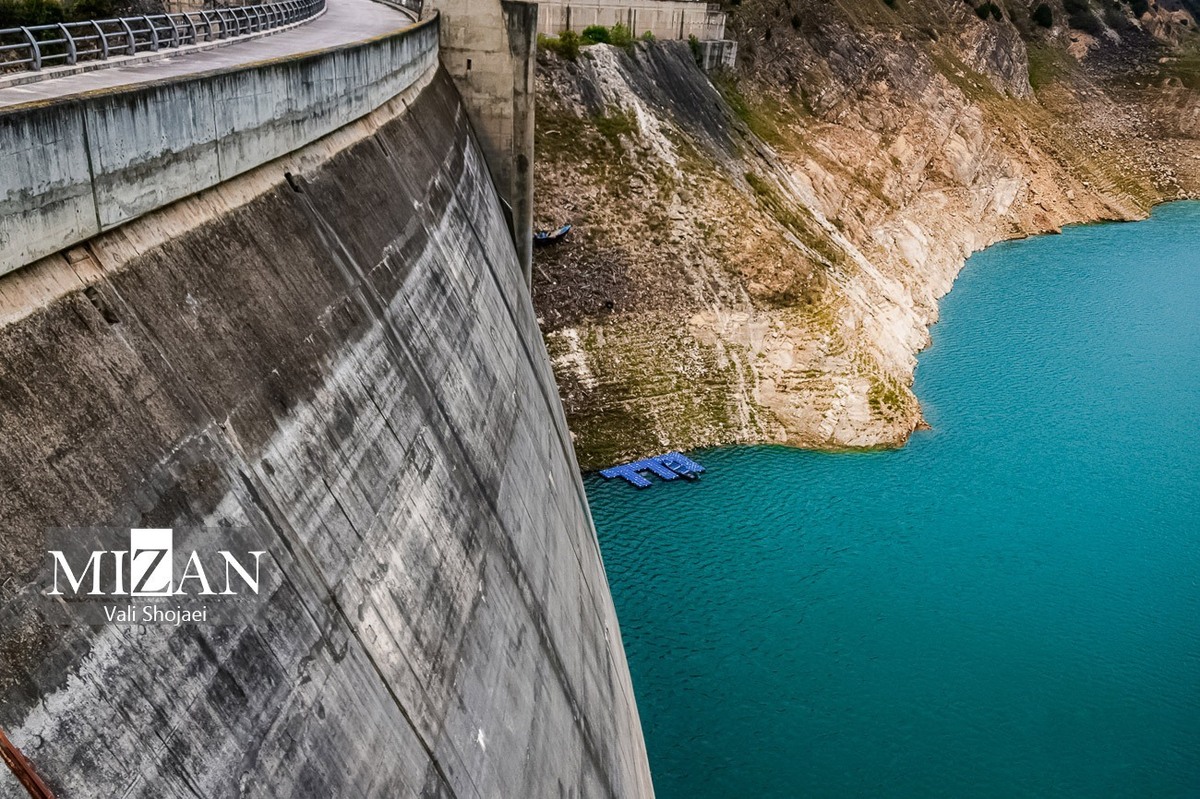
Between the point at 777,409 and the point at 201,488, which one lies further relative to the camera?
the point at 777,409

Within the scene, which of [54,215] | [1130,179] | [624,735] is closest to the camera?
[54,215]

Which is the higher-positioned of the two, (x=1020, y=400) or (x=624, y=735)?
(x=624, y=735)

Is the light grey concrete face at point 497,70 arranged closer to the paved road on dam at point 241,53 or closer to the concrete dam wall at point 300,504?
the paved road on dam at point 241,53

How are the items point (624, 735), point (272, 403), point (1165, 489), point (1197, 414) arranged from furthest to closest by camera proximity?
point (1197, 414) < point (1165, 489) < point (624, 735) < point (272, 403)

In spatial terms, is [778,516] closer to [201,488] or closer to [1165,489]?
[1165,489]

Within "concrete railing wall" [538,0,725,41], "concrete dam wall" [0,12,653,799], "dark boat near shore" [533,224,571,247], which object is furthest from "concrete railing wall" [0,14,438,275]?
"concrete railing wall" [538,0,725,41]

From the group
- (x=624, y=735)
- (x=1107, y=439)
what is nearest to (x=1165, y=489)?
(x=1107, y=439)

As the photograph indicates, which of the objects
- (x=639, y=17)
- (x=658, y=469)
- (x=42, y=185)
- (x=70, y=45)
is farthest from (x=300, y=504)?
(x=639, y=17)

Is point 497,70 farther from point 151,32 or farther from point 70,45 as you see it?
point 70,45
